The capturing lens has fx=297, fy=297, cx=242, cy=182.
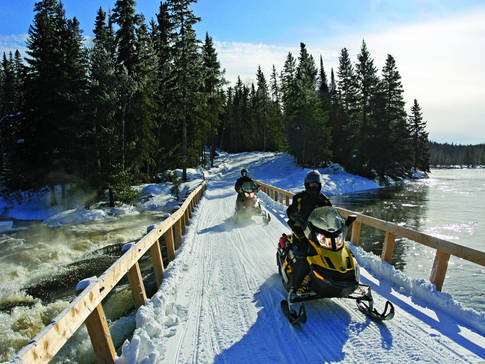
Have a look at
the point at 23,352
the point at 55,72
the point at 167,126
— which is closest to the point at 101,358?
the point at 23,352

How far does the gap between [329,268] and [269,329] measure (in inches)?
46.9

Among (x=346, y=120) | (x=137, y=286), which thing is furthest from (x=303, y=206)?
(x=346, y=120)

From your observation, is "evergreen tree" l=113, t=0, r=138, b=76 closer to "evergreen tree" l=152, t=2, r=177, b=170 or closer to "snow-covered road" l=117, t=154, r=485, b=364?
"evergreen tree" l=152, t=2, r=177, b=170

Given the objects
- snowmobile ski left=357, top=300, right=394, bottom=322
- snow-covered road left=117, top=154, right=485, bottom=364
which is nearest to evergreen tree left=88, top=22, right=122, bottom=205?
snow-covered road left=117, top=154, right=485, bottom=364

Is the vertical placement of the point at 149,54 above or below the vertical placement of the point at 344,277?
above

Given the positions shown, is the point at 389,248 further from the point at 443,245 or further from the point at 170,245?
the point at 170,245

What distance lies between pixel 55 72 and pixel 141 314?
23647 millimetres

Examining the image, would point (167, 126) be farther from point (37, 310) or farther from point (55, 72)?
point (37, 310)

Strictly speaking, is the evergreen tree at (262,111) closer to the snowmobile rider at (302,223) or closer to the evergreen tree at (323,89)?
the evergreen tree at (323,89)

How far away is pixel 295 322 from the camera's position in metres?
4.11

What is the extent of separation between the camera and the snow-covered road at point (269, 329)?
349cm

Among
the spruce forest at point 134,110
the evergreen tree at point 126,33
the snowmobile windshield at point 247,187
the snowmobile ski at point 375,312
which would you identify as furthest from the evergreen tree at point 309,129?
the snowmobile ski at point 375,312

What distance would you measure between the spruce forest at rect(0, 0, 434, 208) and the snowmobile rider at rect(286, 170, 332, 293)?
1821cm

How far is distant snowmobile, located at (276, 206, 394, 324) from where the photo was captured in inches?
154
